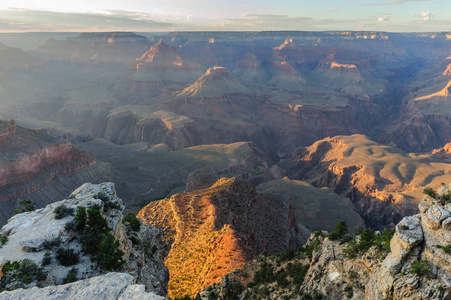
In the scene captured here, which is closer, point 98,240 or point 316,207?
point 98,240

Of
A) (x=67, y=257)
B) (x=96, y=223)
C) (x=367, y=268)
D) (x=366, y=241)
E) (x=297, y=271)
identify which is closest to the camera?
(x=67, y=257)

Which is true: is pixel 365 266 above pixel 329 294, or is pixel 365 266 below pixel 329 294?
above

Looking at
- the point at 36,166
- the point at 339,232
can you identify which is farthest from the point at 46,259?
the point at 36,166

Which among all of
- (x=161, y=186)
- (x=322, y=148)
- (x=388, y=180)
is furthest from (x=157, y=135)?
(x=388, y=180)

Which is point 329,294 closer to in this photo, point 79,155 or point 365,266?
point 365,266

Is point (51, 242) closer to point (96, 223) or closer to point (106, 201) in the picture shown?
point (96, 223)
